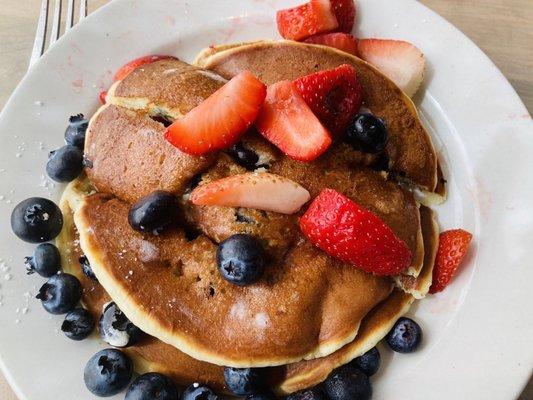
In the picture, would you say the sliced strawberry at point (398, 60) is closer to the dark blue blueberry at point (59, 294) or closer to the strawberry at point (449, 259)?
the strawberry at point (449, 259)

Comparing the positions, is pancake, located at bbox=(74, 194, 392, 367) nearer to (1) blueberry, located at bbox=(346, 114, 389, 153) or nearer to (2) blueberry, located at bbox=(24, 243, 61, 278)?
(2) blueberry, located at bbox=(24, 243, 61, 278)

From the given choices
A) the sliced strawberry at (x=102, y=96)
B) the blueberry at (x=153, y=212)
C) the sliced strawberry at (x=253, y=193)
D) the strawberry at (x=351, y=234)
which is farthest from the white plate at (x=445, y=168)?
the sliced strawberry at (x=253, y=193)

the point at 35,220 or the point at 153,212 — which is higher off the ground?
the point at 153,212

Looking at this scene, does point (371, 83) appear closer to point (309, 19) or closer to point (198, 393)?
point (309, 19)

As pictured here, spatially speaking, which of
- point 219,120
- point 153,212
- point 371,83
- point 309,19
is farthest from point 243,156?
point 309,19

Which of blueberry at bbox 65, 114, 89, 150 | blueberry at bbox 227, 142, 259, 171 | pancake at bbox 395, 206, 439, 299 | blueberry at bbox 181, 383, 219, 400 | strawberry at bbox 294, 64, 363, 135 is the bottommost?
blueberry at bbox 181, 383, 219, 400

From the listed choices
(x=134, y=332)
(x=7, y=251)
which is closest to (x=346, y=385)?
(x=134, y=332)

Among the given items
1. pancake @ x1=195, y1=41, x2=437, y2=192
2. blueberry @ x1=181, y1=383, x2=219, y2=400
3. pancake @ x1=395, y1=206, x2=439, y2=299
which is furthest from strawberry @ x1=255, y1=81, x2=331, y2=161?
blueberry @ x1=181, y1=383, x2=219, y2=400
